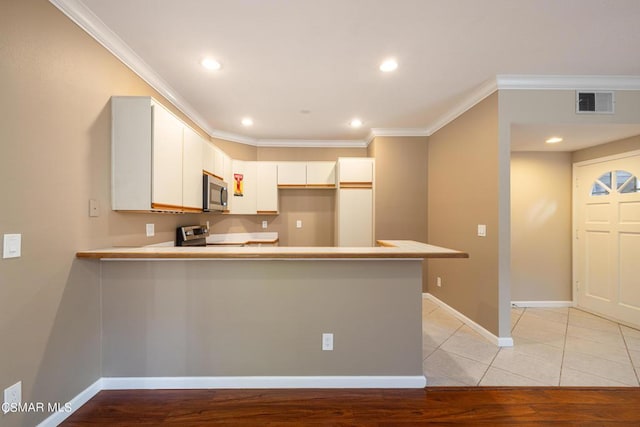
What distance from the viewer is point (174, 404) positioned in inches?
70.4

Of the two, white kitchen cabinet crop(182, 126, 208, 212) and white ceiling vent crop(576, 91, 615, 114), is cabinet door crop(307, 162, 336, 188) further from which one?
white ceiling vent crop(576, 91, 615, 114)

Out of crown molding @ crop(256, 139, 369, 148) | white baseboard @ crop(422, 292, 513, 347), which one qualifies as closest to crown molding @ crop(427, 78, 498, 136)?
crown molding @ crop(256, 139, 369, 148)

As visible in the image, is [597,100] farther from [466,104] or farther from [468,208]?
[468,208]

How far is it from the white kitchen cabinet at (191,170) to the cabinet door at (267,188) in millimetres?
1552

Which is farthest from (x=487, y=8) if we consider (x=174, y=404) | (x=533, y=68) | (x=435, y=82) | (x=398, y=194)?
(x=174, y=404)

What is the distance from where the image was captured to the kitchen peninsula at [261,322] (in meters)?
1.93

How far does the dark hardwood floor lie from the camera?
1655mm

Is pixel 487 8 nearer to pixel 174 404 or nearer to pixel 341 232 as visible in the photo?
pixel 341 232

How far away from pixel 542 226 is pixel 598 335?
1464 mm

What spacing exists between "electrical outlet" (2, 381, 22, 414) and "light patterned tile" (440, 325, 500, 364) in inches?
122

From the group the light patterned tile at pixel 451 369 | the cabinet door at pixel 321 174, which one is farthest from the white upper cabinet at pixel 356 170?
the light patterned tile at pixel 451 369

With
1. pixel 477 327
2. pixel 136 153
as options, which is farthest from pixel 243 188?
pixel 477 327

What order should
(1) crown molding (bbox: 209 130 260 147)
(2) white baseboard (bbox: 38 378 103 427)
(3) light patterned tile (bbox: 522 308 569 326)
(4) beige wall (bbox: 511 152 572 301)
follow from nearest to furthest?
(2) white baseboard (bbox: 38 378 103 427)
(3) light patterned tile (bbox: 522 308 569 326)
(4) beige wall (bbox: 511 152 572 301)
(1) crown molding (bbox: 209 130 260 147)

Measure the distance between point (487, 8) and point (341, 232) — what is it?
119 inches
